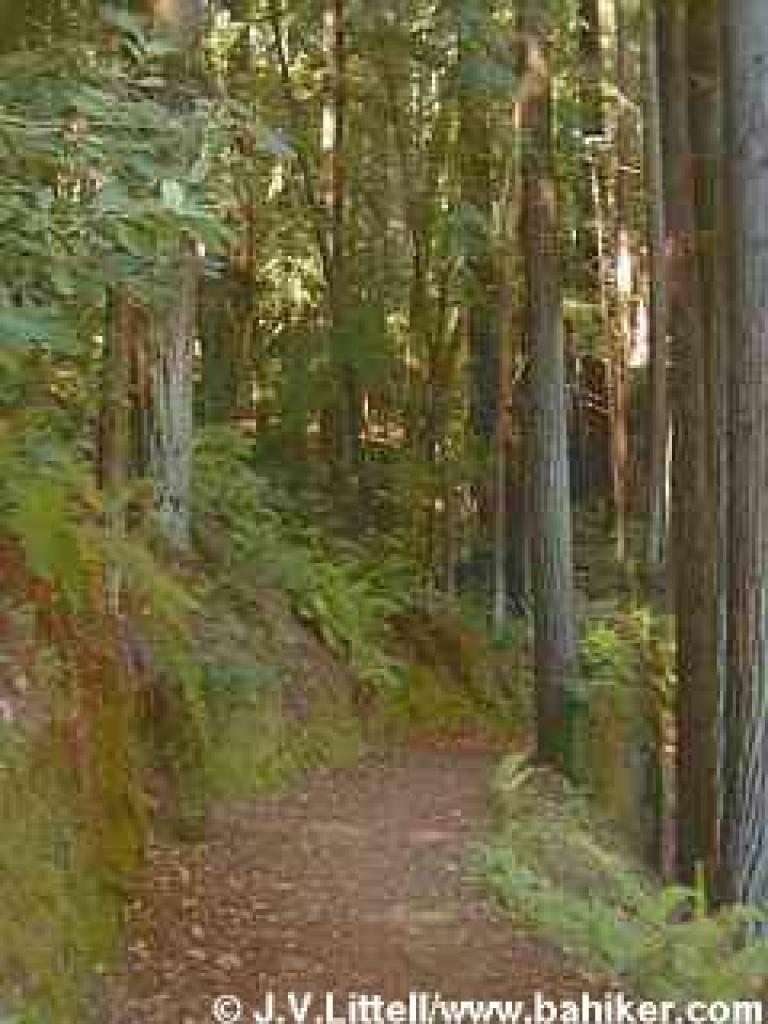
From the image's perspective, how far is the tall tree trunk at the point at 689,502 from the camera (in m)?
10.1

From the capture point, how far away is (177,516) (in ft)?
38.7

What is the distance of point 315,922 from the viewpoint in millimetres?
7191

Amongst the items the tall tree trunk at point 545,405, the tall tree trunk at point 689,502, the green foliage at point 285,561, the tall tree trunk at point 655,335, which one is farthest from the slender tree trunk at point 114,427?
the tall tree trunk at point 655,335

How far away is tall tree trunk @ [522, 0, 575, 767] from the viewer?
12.4 metres

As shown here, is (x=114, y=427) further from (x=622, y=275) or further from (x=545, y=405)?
(x=622, y=275)

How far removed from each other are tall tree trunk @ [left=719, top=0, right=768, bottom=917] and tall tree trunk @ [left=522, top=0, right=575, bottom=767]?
3947mm

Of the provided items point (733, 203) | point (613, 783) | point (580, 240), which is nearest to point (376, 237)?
point (580, 240)

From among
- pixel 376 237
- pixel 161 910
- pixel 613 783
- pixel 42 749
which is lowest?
pixel 613 783

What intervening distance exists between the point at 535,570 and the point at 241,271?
8.35 m

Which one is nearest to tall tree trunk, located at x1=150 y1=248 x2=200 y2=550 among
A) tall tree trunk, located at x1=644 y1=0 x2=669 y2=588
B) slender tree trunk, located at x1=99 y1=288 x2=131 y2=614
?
slender tree trunk, located at x1=99 y1=288 x2=131 y2=614

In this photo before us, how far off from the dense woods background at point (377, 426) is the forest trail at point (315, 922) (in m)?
0.29

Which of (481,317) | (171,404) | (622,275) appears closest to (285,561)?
(171,404)

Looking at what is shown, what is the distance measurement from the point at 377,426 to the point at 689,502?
10.3 metres

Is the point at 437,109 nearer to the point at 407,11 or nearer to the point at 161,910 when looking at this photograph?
the point at 407,11
